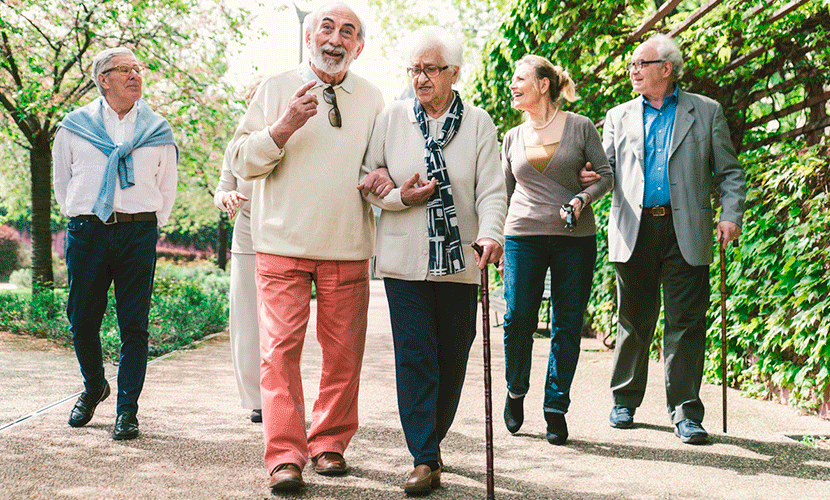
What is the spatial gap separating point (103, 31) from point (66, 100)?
1057mm

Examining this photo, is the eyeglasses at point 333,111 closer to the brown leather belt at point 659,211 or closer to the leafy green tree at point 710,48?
the brown leather belt at point 659,211

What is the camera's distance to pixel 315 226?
3.22m

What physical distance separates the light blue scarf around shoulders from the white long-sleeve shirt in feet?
0.10

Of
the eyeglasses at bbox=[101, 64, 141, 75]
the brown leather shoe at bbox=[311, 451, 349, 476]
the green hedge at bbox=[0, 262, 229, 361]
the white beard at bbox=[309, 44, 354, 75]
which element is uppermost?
the eyeglasses at bbox=[101, 64, 141, 75]

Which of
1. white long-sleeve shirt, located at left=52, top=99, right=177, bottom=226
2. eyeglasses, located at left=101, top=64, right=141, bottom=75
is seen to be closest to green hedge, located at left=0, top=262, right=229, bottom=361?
white long-sleeve shirt, located at left=52, top=99, right=177, bottom=226

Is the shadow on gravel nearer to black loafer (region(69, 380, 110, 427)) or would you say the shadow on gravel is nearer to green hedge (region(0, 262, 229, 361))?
black loafer (region(69, 380, 110, 427))

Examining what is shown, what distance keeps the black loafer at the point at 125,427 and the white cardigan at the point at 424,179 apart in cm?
167

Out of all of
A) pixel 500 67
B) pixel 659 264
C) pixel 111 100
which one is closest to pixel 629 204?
pixel 659 264

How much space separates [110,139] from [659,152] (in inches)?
121

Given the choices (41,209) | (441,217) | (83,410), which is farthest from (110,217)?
(41,209)

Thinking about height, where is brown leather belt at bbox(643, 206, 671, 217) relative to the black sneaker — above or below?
above

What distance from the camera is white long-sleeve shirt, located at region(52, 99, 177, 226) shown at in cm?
399

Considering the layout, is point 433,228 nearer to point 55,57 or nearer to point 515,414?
point 515,414

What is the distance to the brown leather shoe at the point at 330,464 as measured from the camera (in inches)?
129
